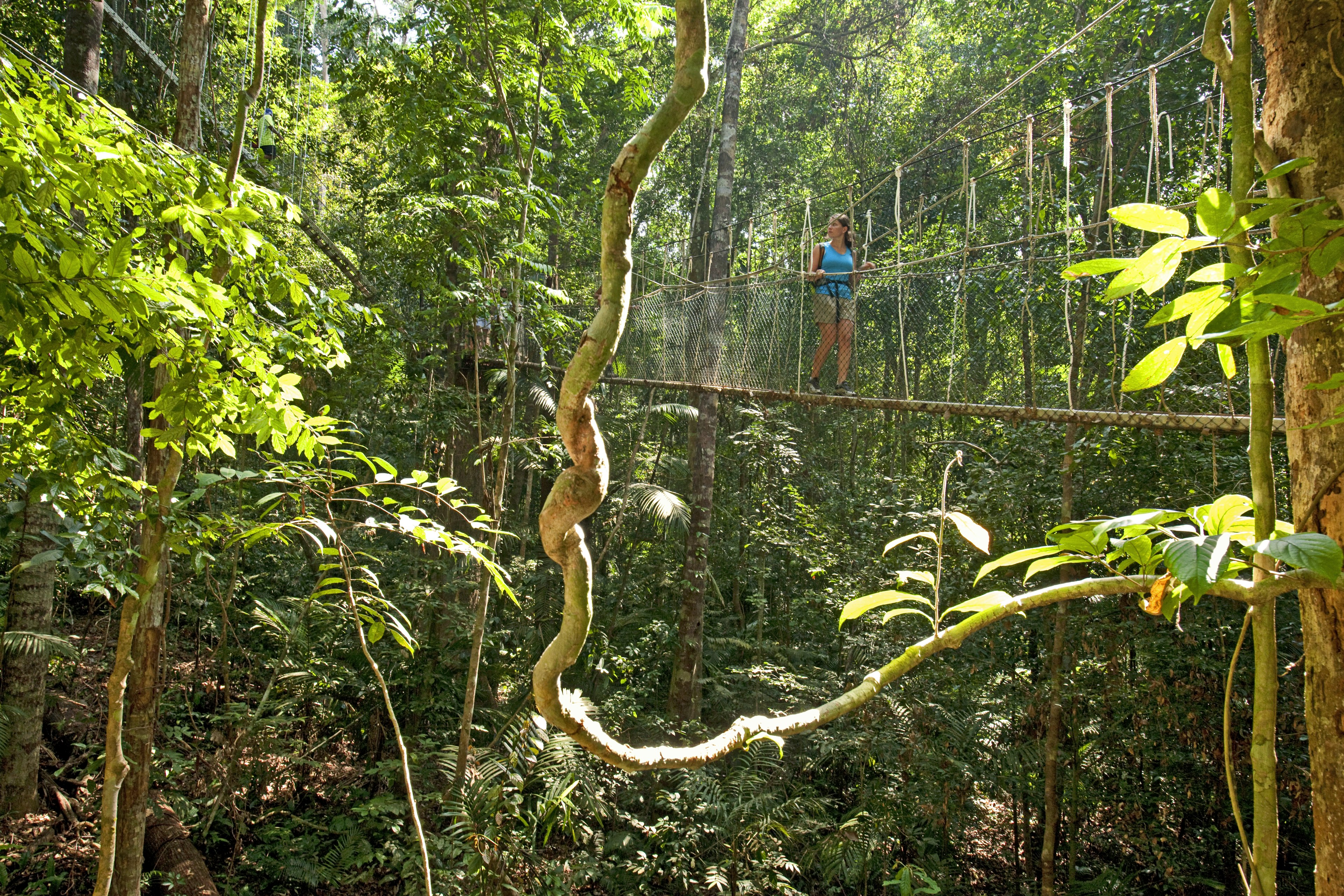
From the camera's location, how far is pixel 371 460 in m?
1.23

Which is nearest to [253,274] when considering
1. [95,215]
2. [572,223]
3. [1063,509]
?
[95,215]

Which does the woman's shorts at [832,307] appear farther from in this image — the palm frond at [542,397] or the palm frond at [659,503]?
the palm frond at [542,397]

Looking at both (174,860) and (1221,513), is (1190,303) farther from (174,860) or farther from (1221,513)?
(174,860)

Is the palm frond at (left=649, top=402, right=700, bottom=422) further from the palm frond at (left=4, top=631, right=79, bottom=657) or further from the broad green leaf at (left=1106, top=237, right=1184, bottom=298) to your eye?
the broad green leaf at (left=1106, top=237, right=1184, bottom=298)

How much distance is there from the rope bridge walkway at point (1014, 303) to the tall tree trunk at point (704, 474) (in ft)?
1.73

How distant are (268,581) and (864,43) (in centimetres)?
858

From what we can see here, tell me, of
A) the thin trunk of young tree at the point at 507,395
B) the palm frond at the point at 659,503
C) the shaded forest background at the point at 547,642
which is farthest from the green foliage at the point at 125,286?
the palm frond at the point at 659,503

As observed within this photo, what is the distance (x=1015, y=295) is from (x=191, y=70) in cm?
416

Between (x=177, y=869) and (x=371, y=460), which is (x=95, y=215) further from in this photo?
(x=177, y=869)

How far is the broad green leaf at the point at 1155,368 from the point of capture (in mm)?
598

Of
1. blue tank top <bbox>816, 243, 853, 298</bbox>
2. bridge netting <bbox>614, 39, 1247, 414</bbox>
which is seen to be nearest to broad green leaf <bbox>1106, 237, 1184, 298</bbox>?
bridge netting <bbox>614, 39, 1247, 414</bbox>

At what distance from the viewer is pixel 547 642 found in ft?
16.5

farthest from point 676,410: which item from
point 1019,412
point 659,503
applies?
point 1019,412

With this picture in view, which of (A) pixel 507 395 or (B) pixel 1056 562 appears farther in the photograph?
(A) pixel 507 395
